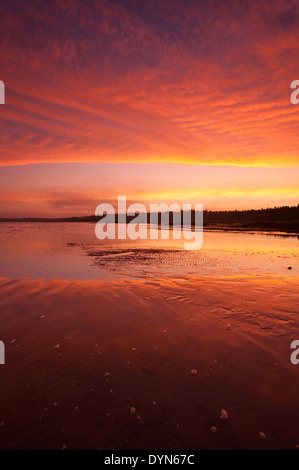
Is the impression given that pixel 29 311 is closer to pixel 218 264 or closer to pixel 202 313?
pixel 202 313

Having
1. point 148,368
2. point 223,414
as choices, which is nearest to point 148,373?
point 148,368

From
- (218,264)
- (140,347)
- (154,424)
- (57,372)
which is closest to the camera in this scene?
(154,424)

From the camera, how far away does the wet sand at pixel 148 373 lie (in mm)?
2625

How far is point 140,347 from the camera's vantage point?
4305 mm

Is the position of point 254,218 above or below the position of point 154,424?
above

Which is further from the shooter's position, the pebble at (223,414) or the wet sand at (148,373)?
the pebble at (223,414)

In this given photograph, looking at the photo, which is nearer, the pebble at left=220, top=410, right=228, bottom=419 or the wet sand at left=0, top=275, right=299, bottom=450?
the wet sand at left=0, top=275, right=299, bottom=450

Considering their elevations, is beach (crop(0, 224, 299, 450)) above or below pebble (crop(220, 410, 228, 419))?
above

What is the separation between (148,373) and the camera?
11.8 feet

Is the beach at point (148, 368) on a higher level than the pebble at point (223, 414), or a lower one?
higher

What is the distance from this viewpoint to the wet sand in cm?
262
